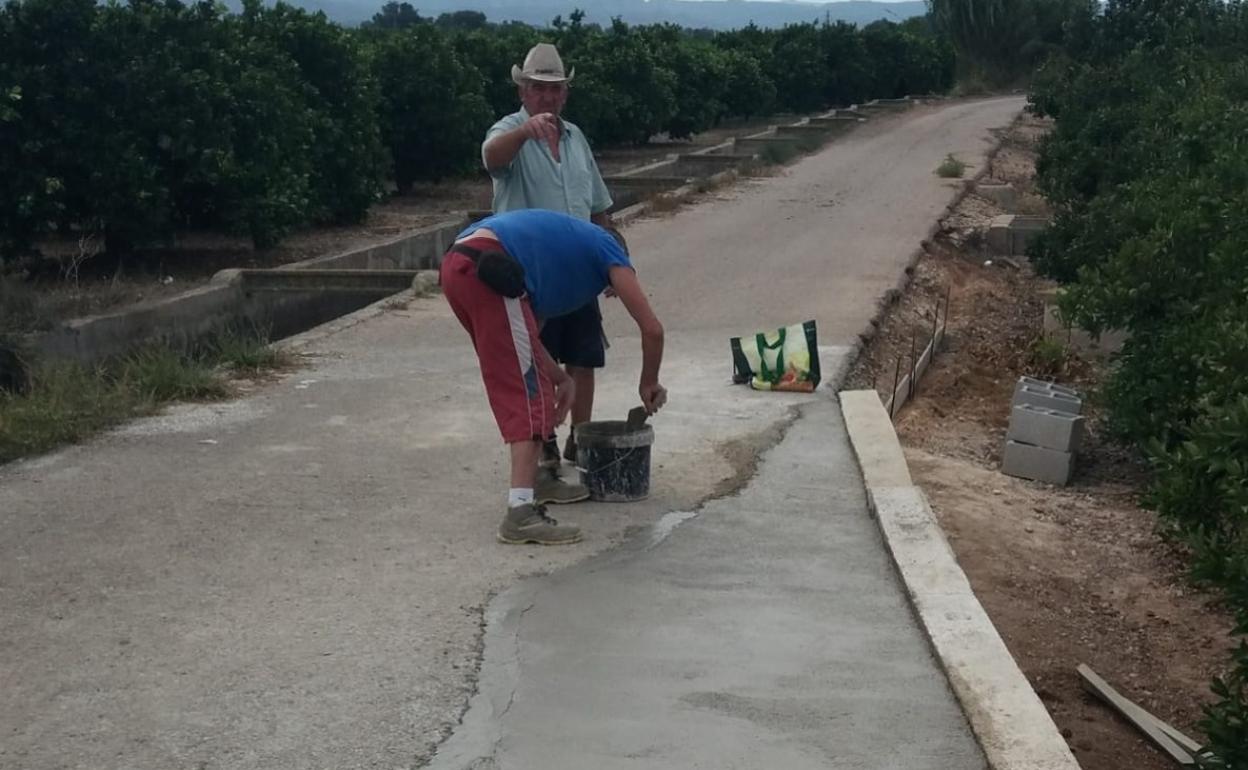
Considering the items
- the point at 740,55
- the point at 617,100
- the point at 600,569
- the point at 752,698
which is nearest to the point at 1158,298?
the point at 600,569

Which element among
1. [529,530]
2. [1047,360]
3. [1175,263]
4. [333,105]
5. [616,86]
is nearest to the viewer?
[529,530]

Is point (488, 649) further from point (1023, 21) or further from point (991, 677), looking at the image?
point (1023, 21)

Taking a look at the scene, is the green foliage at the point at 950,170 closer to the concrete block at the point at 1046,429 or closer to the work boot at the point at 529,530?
the concrete block at the point at 1046,429

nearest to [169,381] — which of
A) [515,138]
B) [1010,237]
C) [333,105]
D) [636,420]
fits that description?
[515,138]

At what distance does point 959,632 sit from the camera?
5203 mm

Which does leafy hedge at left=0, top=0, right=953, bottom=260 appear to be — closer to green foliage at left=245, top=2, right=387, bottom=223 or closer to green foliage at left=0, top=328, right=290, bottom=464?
green foliage at left=245, top=2, right=387, bottom=223

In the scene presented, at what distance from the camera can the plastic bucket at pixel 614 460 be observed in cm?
661

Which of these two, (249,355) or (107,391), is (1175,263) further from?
(107,391)

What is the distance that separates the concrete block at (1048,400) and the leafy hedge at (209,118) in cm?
880

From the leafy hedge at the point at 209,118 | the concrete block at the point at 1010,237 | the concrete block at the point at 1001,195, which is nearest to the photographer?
the leafy hedge at the point at 209,118

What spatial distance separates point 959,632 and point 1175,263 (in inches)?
188

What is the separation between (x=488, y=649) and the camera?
509cm

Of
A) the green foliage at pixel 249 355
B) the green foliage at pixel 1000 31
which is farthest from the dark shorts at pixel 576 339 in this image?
the green foliage at pixel 1000 31

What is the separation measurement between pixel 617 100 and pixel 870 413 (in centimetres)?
2157
